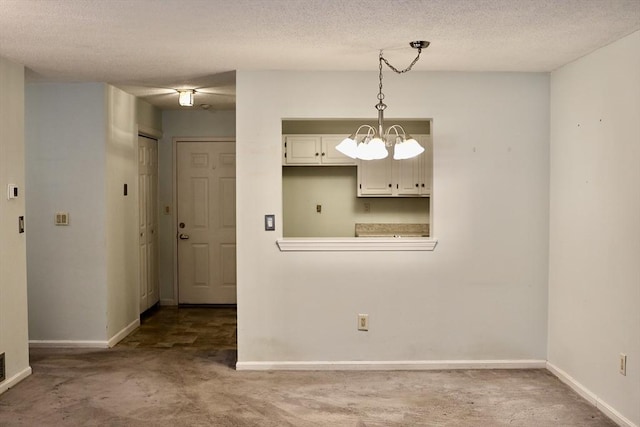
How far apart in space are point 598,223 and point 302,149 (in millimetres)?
3105

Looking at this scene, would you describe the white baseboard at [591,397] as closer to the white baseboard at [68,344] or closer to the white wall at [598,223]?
the white wall at [598,223]

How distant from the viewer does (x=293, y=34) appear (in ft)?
12.3

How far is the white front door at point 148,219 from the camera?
6836mm

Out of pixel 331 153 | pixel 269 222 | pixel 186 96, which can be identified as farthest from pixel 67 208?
pixel 331 153

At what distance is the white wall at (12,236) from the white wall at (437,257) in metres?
1.56

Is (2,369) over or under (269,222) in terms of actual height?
under

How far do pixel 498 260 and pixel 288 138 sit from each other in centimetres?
247

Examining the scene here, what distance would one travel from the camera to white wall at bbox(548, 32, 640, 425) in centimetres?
374

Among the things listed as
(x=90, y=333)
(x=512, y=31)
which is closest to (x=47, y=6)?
(x=512, y=31)

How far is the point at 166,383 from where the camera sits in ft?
15.3

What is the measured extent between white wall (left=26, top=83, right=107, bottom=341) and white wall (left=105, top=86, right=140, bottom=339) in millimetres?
91

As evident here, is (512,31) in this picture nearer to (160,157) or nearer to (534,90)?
(534,90)

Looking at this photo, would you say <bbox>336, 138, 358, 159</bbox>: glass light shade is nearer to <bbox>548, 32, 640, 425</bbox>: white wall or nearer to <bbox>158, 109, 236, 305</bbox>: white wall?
<bbox>548, 32, 640, 425</bbox>: white wall

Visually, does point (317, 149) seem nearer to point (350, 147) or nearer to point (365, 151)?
point (350, 147)
